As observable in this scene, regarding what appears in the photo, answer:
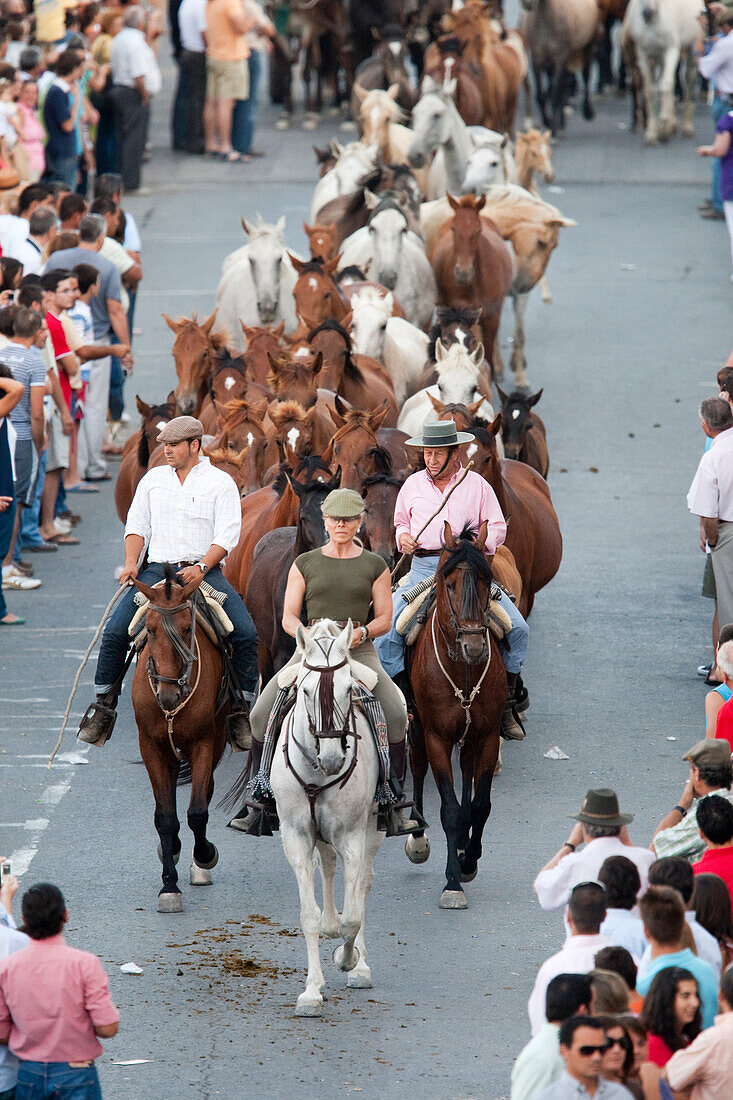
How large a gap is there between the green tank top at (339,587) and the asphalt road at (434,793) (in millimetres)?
1770

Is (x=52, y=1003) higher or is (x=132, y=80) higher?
(x=132, y=80)

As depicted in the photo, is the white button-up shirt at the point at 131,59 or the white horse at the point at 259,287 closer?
the white horse at the point at 259,287

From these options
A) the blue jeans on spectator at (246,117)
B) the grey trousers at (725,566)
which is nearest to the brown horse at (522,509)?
the grey trousers at (725,566)

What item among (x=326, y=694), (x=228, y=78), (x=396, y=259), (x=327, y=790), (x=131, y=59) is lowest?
(x=327, y=790)

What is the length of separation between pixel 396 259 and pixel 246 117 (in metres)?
13.3

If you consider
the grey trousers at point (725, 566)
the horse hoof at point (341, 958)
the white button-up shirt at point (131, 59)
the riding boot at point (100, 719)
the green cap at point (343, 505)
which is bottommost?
the horse hoof at point (341, 958)

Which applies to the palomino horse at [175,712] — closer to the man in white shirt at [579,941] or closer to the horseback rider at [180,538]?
the horseback rider at [180,538]

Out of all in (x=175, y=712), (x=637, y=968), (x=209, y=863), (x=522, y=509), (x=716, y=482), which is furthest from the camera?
(x=522, y=509)

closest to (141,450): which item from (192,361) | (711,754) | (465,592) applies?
(192,361)

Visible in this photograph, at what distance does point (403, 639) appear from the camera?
31.9 feet

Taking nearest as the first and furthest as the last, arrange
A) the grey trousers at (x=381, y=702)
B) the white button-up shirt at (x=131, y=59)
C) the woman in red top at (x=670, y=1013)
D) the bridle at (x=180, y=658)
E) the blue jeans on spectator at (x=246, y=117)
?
the woman in red top at (x=670, y=1013), the grey trousers at (x=381, y=702), the bridle at (x=180, y=658), the white button-up shirt at (x=131, y=59), the blue jeans on spectator at (x=246, y=117)

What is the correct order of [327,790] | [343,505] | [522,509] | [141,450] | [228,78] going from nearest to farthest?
1. [327,790]
2. [343,505]
3. [522,509]
4. [141,450]
5. [228,78]

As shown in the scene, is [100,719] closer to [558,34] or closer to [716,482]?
[716,482]

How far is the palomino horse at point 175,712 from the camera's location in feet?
29.2
